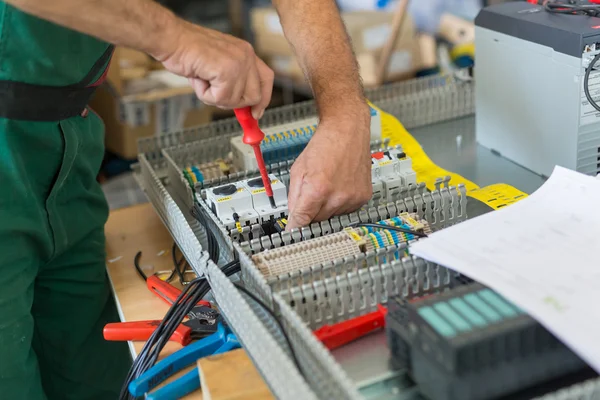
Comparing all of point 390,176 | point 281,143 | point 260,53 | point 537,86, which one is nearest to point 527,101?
point 537,86

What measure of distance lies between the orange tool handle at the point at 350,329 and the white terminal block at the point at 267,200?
0.27 metres

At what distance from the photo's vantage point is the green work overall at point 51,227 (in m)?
1.02

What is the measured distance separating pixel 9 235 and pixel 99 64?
317 mm

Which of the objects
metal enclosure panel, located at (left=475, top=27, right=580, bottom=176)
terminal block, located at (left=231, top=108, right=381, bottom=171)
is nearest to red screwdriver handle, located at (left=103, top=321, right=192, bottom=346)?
terminal block, located at (left=231, top=108, right=381, bottom=171)

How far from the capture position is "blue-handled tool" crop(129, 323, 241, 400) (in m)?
0.88

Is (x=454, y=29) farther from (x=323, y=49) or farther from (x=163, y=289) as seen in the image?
(x=163, y=289)

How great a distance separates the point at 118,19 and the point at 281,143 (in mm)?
522

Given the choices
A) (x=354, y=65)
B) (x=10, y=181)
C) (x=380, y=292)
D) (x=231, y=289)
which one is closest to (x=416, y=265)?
(x=380, y=292)

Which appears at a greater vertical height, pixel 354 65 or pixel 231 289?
pixel 354 65

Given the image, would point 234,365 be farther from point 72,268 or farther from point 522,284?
point 72,268

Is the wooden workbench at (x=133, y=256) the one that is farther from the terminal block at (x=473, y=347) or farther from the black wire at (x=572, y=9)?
the black wire at (x=572, y=9)

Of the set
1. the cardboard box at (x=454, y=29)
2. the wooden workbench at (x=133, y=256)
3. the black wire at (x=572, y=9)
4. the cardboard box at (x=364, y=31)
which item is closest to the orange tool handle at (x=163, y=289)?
the wooden workbench at (x=133, y=256)

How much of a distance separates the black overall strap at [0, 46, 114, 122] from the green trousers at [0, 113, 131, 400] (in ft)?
0.07

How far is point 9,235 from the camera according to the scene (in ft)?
3.49
